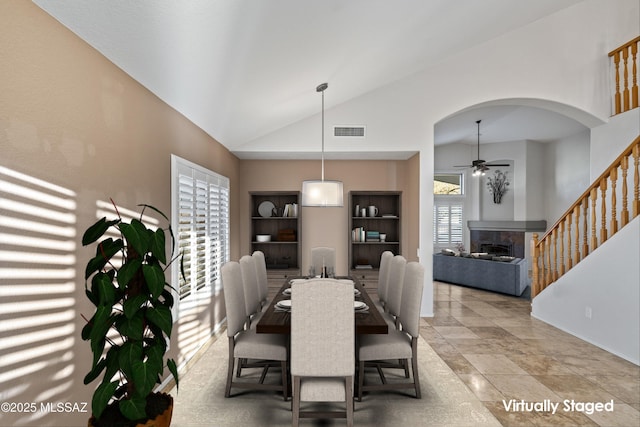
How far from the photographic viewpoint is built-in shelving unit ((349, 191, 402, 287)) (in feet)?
18.5

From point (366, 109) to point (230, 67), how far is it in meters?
2.77

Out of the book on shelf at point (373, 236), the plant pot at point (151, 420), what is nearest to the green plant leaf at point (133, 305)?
the plant pot at point (151, 420)

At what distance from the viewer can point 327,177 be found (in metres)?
5.91

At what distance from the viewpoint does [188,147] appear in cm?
360

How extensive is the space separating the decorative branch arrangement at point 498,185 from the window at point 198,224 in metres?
7.48

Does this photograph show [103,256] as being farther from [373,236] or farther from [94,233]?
[373,236]

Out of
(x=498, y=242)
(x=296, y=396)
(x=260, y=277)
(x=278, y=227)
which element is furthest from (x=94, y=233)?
(x=498, y=242)

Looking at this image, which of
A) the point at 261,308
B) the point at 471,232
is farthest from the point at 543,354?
the point at 471,232

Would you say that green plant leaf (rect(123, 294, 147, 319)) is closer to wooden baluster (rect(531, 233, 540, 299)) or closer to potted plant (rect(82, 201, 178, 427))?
potted plant (rect(82, 201, 178, 427))

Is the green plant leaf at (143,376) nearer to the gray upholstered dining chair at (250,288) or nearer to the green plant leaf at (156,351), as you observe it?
the green plant leaf at (156,351)

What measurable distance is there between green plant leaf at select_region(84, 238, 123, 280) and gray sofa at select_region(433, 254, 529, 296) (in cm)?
687

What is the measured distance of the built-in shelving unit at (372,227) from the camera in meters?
5.65

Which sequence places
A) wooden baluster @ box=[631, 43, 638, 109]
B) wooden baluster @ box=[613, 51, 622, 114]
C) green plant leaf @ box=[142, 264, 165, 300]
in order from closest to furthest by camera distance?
green plant leaf @ box=[142, 264, 165, 300]
wooden baluster @ box=[631, 43, 638, 109]
wooden baluster @ box=[613, 51, 622, 114]

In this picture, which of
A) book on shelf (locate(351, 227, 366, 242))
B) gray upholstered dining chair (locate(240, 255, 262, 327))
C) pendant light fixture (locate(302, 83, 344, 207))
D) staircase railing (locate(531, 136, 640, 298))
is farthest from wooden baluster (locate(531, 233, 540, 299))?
gray upholstered dining chair (locate(240, 255, 262, 327))
